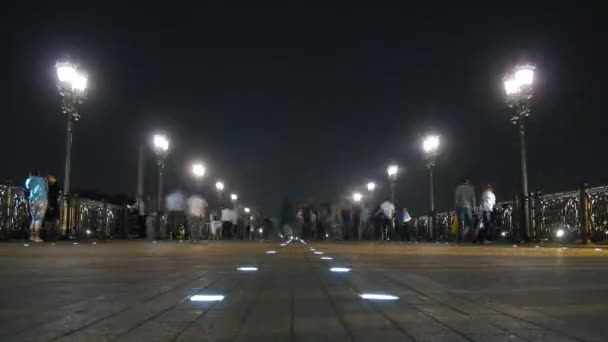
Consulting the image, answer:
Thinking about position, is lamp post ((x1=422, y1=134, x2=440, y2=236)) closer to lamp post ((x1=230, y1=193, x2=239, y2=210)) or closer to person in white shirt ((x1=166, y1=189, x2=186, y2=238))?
person in white shirt ((x1=166, y1=189, x2=186, y2=238))

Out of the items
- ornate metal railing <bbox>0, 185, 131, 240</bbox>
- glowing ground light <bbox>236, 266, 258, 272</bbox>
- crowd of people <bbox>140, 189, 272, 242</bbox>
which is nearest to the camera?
glowing ground light <bbox>236, 266, 258, 272</bbox>

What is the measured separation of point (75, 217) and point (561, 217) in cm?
1582

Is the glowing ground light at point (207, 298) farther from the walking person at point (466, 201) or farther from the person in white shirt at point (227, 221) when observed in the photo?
the person in white shirt at point (227, 221)

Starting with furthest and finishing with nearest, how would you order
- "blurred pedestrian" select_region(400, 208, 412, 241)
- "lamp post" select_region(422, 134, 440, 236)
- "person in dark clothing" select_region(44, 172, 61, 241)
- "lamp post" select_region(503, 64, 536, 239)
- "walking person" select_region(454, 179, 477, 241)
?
"blurred pedestrian" select_region(400, 208, 412, 241) → "lamp post" select_region(422, 134, 440, 236) → "lamp post" select_region(503, 64, 536, 239) → "walking person" select_region(454, 179, 477, 241) → "person in dark clothing" select_region(44, 172, 61, 241)

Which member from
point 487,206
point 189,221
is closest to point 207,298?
point 487,206

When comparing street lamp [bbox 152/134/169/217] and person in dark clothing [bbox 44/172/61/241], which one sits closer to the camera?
person in dark clothing [bbox 44/172/61/241]

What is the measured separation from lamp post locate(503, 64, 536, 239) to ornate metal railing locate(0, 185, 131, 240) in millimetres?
14717

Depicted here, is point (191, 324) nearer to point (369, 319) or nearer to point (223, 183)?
point (369, 319)

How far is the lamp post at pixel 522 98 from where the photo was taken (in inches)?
918

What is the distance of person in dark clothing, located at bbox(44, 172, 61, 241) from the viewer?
21438 mm

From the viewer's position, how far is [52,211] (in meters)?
21.6

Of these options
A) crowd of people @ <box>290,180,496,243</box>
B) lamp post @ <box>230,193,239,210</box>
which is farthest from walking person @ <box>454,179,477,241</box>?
lamp post @ <box>230,193,239,210</box>

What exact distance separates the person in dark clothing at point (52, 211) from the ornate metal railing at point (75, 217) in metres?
1.18

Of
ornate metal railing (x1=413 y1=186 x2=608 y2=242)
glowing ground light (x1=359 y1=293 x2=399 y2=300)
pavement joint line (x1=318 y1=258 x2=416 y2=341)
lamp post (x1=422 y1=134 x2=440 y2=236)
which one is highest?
lamp post (x1=422 y1=134 x2=440 y2=236)
